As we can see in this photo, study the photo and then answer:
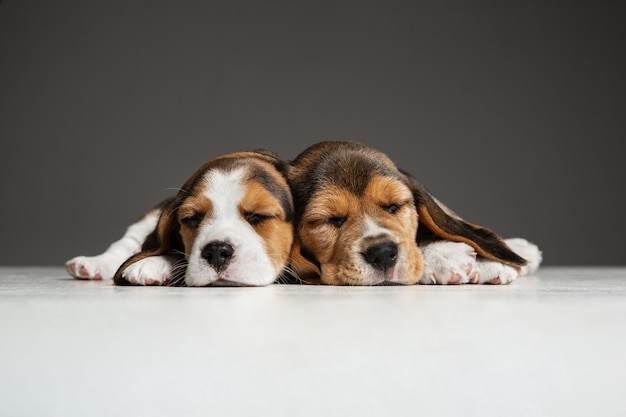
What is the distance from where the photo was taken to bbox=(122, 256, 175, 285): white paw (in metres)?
3.86

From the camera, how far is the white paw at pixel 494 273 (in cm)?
386

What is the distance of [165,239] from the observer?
414 cm

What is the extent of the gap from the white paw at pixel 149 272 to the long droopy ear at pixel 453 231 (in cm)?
137

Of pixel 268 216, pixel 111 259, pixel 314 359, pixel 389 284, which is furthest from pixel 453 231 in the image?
pixel 111 259

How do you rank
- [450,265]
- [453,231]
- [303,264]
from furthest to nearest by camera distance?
[453,231], [303,264], [450,265]

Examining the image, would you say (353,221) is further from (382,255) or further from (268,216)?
(268,216)

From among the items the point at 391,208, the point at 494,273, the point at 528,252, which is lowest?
the point at 528,252

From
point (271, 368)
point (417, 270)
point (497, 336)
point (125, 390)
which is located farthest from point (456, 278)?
point (125, 390)

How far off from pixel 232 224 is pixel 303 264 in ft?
1.51

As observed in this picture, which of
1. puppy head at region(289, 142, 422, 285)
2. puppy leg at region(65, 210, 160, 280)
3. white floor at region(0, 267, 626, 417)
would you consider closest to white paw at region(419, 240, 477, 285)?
puppy head at region(289, 142, 422, 285)

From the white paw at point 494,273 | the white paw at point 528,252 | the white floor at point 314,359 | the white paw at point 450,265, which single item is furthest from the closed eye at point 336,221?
the white paw at point 528,252

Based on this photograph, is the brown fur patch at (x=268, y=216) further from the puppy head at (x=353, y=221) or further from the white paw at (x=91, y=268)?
the white paw at (x=91, y=268)

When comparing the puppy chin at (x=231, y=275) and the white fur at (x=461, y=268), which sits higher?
the white fur at (x=461, y=268)

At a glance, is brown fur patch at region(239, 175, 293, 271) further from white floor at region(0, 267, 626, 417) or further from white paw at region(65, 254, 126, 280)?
white paw at region(65, 254, 126, 280)
